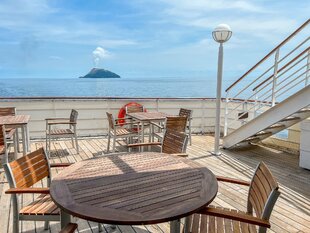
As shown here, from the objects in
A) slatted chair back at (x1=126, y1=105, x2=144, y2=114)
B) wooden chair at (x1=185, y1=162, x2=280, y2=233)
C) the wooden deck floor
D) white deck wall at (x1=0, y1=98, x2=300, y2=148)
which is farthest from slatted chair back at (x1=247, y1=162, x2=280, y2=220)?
slatted chair back at (x1=126, y1=105, x2=144, y2=114)

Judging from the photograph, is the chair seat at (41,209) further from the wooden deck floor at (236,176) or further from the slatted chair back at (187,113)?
the slatted chair back at (187,113)

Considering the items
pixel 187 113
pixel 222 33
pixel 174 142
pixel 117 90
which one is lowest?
pixel 174 142

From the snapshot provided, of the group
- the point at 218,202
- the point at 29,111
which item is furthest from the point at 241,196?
the point at 29,111

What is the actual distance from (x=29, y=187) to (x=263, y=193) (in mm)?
1457

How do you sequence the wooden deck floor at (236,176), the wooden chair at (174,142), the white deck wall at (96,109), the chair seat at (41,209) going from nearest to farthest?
the chair seat at (41,209), the wooden deck floor at (236,176), the wooden chair at (174,142), the white deck wall at (96,109)

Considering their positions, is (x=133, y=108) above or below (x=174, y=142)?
above

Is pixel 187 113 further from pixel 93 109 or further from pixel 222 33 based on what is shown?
pixel 93 109

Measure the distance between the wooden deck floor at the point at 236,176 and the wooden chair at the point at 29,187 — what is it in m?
0.58

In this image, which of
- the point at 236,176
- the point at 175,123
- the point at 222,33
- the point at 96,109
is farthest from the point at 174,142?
the point at 96,109

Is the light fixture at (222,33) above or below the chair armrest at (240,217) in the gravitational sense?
above

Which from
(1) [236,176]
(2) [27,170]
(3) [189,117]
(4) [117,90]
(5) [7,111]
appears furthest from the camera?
(4) [117,90]

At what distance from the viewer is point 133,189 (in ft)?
4.88

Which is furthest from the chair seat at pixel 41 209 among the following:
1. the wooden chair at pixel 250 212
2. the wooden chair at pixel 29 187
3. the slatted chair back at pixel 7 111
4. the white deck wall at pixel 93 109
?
the white deck wall at pixel 93 109

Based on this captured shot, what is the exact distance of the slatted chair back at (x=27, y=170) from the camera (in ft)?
5.37
